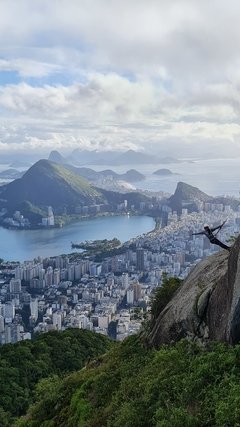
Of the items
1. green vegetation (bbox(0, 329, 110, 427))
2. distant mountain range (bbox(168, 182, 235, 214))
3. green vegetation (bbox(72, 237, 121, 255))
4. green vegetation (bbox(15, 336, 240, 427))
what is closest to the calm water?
green vegetation (bbox(72, 237, 121, 255))

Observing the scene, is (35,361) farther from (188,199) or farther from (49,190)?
(49,190)

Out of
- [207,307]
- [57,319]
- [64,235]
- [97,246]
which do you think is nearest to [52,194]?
[64,235]

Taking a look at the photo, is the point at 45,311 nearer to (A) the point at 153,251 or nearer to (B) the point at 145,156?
(A) the point at 153,251

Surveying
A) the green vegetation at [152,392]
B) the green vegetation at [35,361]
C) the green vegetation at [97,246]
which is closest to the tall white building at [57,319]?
the green vegetation at [35,361]

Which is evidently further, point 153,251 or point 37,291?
point 153,251

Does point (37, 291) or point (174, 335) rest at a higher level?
point (174, 335)

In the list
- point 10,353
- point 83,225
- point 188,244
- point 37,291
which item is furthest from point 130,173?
point 10,353
